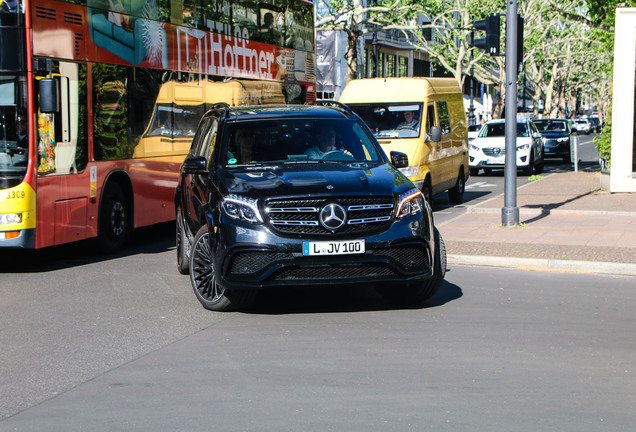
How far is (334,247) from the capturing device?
291 inches

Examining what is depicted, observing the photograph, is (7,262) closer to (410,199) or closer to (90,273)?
(90,273)

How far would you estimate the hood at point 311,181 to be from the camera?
7520 mm

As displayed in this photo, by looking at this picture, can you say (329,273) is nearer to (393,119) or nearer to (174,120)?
(174,120)

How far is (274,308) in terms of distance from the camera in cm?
823

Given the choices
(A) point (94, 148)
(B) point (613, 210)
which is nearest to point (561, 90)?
(B) point (613, 210)

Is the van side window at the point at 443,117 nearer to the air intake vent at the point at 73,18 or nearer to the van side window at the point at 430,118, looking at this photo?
the van side window at the point at 430,118

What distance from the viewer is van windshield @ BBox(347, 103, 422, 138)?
1714 centimetres

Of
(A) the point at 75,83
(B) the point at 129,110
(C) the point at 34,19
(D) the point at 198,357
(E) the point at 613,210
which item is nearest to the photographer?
(D) the point at 198,357

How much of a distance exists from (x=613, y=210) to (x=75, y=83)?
29.1 ft

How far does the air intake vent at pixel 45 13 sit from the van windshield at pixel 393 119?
740cm

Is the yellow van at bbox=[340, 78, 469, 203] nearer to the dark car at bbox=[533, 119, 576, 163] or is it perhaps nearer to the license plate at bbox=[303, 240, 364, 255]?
the license plate at bbox=[303, 240, 364, 255]

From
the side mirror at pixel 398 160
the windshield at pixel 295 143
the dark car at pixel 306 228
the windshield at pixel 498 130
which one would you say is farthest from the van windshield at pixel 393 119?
the windshield at pixel 498 130

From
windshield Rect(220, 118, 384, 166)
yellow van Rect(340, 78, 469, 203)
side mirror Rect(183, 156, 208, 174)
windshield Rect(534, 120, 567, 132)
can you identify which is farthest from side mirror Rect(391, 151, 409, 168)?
windshield Rect(534, 120, 567, 132)

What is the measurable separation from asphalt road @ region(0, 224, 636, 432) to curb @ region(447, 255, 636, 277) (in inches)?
15.7
